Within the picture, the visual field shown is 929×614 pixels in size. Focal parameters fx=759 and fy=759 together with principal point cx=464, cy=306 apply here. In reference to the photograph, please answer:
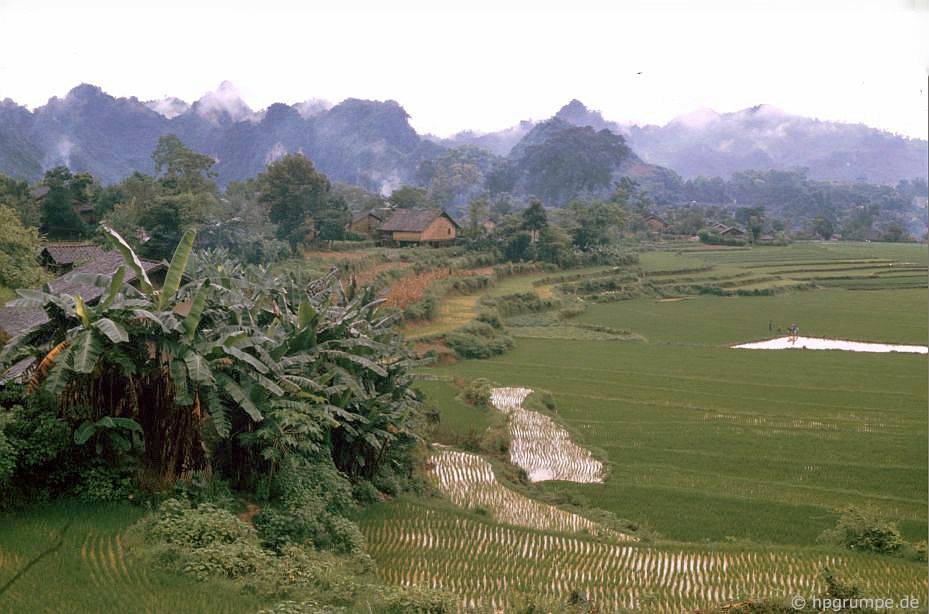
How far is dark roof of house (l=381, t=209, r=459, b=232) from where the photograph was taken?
35906mm

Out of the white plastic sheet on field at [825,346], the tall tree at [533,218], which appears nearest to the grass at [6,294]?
the white plastic sheet on field at [825,346]

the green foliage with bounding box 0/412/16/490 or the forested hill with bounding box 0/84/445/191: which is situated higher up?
the forested hill with bounding box 0/84/445/191

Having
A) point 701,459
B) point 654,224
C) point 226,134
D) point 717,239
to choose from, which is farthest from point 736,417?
point 226,134

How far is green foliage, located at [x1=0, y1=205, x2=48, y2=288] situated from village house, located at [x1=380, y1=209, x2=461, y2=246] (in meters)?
21.0

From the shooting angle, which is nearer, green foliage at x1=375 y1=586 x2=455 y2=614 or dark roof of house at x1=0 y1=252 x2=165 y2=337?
green foliage at x1=375 y1=586 x2=455 y2=614

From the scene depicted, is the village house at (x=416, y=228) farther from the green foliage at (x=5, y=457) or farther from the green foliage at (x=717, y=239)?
the green foliage at (x=5, y=457)

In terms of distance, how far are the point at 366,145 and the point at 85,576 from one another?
100554 millimetres

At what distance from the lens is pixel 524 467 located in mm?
11797

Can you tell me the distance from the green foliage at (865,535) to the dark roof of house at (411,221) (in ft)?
94.6

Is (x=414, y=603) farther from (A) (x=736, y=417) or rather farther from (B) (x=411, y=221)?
(B) (x=411, y=221)

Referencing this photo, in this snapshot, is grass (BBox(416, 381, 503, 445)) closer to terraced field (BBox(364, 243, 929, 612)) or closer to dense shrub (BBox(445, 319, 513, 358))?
terraced field (BBox(364, 243, 929, 612))

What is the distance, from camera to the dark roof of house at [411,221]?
35906 mm

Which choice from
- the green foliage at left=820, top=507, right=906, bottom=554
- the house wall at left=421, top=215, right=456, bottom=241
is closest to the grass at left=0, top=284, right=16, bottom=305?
the green foliage at left=820, top=507, right=906, bottom=554

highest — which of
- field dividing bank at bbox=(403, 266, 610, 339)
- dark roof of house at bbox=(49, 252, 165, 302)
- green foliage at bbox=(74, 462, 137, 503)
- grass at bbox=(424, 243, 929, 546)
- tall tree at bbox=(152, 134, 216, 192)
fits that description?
tall tree at bbox=(152, 134, 216, 192)
